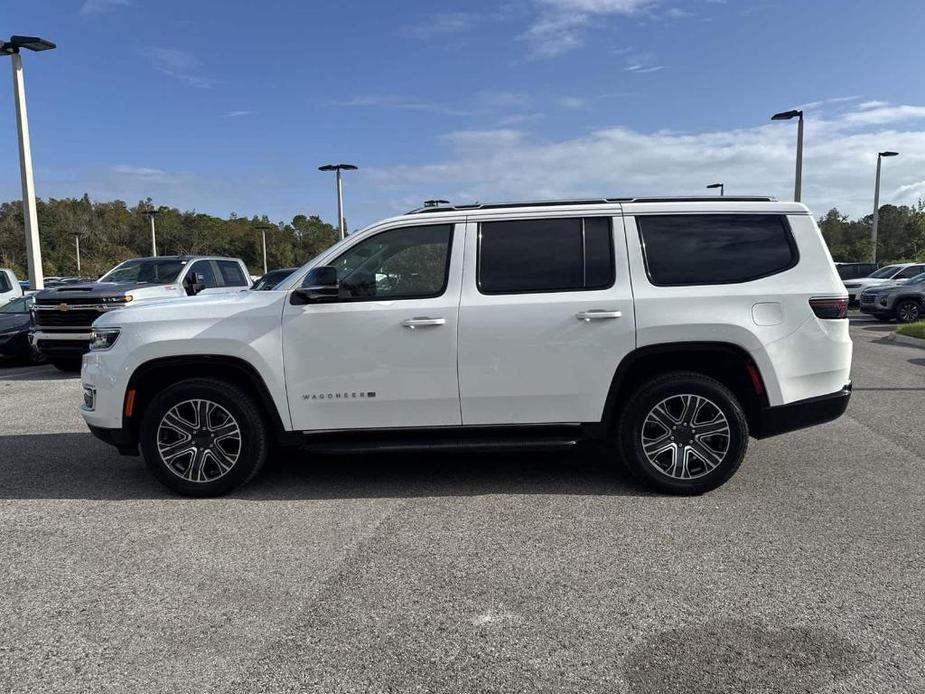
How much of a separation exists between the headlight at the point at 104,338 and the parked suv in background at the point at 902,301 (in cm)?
1996

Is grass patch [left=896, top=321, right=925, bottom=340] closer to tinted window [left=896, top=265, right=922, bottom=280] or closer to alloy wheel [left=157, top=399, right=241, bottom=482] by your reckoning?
tinted window [left=896, top=265, right=922, bottom=280]

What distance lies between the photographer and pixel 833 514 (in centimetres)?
450

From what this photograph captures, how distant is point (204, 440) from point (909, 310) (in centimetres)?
1976

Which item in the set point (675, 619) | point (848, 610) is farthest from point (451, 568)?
point (848, 610)

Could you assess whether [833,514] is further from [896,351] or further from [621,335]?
[896,351]

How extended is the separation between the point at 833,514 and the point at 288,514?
11.7ft

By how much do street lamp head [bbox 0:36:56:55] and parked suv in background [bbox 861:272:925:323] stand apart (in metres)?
22.5

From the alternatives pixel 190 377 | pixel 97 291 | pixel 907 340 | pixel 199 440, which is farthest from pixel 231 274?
pixel 907 340

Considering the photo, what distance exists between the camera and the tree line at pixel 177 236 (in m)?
56.5

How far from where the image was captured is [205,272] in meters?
12.9

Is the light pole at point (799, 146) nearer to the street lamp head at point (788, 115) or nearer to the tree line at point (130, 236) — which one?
the street lamp head at point (788, 115)

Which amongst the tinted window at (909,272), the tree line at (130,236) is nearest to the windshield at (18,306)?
the tinted window at (909,272)

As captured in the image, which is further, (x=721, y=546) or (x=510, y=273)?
(x=510, y=273)

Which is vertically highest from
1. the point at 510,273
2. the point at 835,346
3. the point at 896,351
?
the point at 510,273
